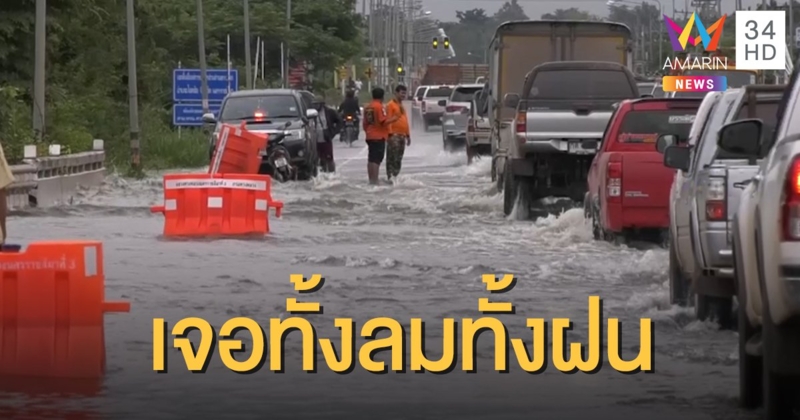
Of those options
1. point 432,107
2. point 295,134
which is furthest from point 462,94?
point 295,134

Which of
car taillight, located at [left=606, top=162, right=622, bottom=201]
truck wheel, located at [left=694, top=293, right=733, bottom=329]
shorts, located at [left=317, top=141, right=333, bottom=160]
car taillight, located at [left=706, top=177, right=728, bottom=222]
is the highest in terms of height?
car taillight, located at [left=706, top=177, right=728, bottom=222]

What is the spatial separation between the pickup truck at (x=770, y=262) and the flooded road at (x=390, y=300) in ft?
2.15

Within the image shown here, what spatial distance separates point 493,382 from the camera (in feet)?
32.7

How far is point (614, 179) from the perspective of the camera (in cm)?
1778

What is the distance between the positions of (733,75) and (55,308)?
40266 mm

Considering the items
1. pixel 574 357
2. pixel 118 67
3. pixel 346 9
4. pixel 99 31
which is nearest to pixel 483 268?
pixel 574 357

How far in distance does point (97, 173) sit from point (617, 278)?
18029 mm

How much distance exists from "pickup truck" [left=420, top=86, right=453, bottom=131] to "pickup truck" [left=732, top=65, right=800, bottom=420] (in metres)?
58.3

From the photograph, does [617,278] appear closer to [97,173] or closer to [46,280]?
[46,280]

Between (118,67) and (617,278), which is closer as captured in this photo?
(617,278)

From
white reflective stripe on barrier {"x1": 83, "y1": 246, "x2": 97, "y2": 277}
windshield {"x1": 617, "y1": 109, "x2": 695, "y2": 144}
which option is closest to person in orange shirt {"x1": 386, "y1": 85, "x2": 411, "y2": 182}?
windshield {"x1": 617, "y1": 109, "x2": 695, "y2": 144}

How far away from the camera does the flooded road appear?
9242mm

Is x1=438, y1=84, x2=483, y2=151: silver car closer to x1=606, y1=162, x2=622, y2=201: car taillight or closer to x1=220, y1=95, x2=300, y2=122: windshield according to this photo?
x1=220, y1=95, x2=300, y2=122: windshield

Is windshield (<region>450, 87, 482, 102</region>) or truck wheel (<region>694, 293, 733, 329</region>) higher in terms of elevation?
windshield (<region>450, 87, 482, 102</region>)
